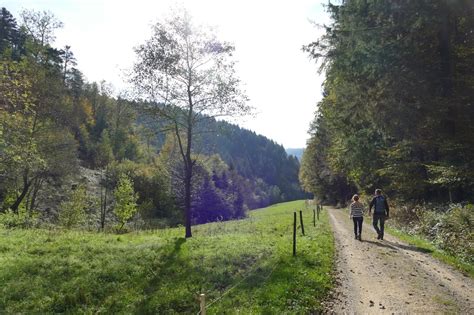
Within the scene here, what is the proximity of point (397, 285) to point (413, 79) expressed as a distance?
13.7 meters

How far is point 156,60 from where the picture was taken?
2127 cm

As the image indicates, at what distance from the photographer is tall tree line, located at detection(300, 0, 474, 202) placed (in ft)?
58.8

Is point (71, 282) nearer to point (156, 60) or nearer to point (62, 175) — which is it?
point (156, 60)

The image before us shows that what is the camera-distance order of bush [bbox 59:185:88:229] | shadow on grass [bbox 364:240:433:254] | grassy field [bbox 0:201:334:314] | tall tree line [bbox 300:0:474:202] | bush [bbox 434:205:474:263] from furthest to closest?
bush [bbox 59:185:88:229] → tall tree line [bbox 300:0:474:202] → shadow on grass [bbox 364:240:433:254] → bush [bbox 434:205:474:263] → grassy field [bbox 0:201:334:314]

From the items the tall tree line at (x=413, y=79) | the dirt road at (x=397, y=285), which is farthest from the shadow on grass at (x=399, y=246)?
the tall tree line at (x=413, y=79)

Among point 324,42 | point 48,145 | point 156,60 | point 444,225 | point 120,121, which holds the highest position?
point 120,121

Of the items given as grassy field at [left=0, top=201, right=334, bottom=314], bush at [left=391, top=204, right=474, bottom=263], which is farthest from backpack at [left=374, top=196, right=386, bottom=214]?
grassy field at [left=0, top=201, right=334, bottom=314]

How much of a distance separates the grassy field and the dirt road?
2.44ft

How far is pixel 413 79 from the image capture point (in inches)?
771

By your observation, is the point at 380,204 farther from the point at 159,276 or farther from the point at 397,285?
the point at 159,276

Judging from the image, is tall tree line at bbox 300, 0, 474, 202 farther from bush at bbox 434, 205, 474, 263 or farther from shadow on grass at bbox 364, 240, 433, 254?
shadow on grass at bbox 364, 240, 433, 254

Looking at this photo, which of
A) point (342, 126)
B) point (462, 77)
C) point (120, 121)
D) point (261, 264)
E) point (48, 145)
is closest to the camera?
point (261, 264)

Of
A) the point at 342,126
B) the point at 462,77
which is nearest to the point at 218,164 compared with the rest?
the point at 342,126

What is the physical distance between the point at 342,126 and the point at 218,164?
53.9 metres
